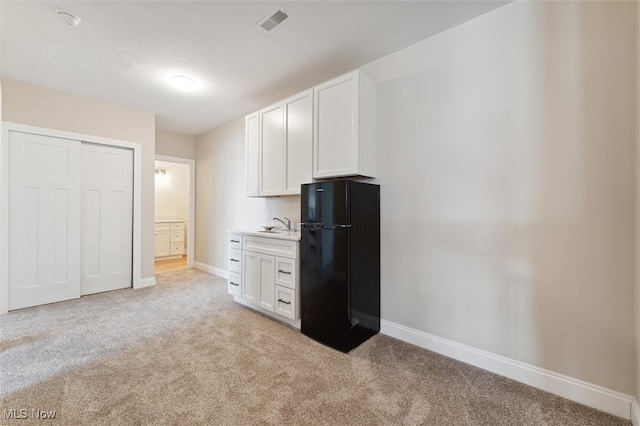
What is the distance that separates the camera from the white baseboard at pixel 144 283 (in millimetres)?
3864

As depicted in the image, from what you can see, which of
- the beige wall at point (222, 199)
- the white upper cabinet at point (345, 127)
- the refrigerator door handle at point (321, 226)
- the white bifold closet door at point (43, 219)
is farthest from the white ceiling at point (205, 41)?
the refrigerator door handle at point (321, 226)

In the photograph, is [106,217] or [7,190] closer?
[7,190]

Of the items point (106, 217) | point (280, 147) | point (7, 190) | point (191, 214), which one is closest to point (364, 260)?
point (280, 147)

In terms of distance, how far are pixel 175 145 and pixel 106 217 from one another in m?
1.88

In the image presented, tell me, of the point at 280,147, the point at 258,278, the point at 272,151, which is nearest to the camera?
the point at 258,278

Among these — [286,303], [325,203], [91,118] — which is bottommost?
[286,303]

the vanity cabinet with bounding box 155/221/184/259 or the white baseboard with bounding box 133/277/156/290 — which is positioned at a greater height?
the vanity cabinet with bounding box 155/221/184/259

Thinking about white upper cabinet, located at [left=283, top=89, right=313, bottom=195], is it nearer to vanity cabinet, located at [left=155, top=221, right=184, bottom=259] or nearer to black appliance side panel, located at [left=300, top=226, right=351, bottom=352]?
black appliance side panel, located at [left=300, top=226, right=351, bottom=352]

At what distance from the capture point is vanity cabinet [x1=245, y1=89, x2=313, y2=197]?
2729 mm

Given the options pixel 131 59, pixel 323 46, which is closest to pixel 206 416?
pixel 323 46

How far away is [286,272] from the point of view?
261 cm

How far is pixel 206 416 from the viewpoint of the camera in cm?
145

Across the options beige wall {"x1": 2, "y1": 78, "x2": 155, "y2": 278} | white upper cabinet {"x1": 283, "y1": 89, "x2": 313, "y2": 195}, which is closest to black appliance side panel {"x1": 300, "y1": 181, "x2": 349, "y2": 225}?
white upper cabinet {"x1": 283, "y1": 89, "x2": 313, "y2": 195}

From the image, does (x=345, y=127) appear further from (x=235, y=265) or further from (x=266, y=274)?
(x=235, y=265)
